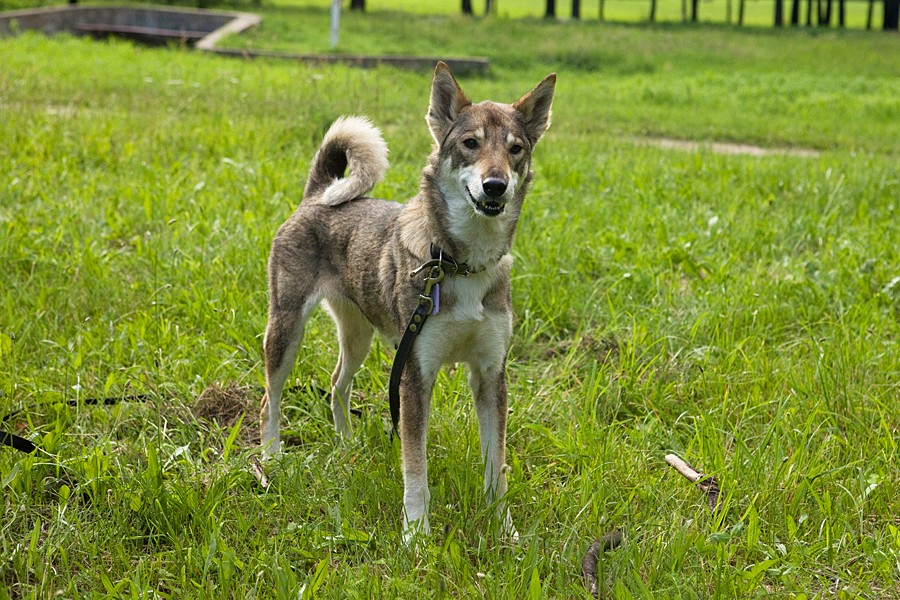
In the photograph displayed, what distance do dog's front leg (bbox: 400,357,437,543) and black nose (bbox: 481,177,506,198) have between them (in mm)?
679

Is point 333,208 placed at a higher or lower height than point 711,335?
higher

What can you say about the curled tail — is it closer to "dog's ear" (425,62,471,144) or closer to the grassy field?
"dog's ear" (425,62,471,144)

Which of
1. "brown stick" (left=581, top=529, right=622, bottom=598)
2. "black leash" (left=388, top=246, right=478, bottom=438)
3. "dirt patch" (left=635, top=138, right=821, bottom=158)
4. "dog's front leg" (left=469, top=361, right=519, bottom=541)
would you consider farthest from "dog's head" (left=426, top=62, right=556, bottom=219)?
"dirt patch" (left=635, top=138, right=821, bottom=158)

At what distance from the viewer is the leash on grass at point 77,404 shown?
11.2 ft

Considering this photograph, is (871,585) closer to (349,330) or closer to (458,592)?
(458,592)

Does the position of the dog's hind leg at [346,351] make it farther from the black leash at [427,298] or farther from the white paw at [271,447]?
the black leash at [427,298]

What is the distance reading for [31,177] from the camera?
272 inches

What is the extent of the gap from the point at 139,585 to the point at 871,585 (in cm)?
243

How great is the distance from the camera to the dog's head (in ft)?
10.7

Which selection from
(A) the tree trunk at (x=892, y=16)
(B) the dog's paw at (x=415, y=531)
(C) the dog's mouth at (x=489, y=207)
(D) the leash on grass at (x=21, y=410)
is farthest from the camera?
(A) the tree trunk at (x=892, y=16)

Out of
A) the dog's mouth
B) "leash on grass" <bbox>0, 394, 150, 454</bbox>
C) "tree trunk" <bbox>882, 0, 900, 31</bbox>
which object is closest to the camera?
the dog's mouth

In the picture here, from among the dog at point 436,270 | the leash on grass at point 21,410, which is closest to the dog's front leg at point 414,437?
the dog at point 436,270

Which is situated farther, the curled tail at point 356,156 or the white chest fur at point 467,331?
the curled tail at point 356,156

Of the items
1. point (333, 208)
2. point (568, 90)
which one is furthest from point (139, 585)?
point (568, 90)
